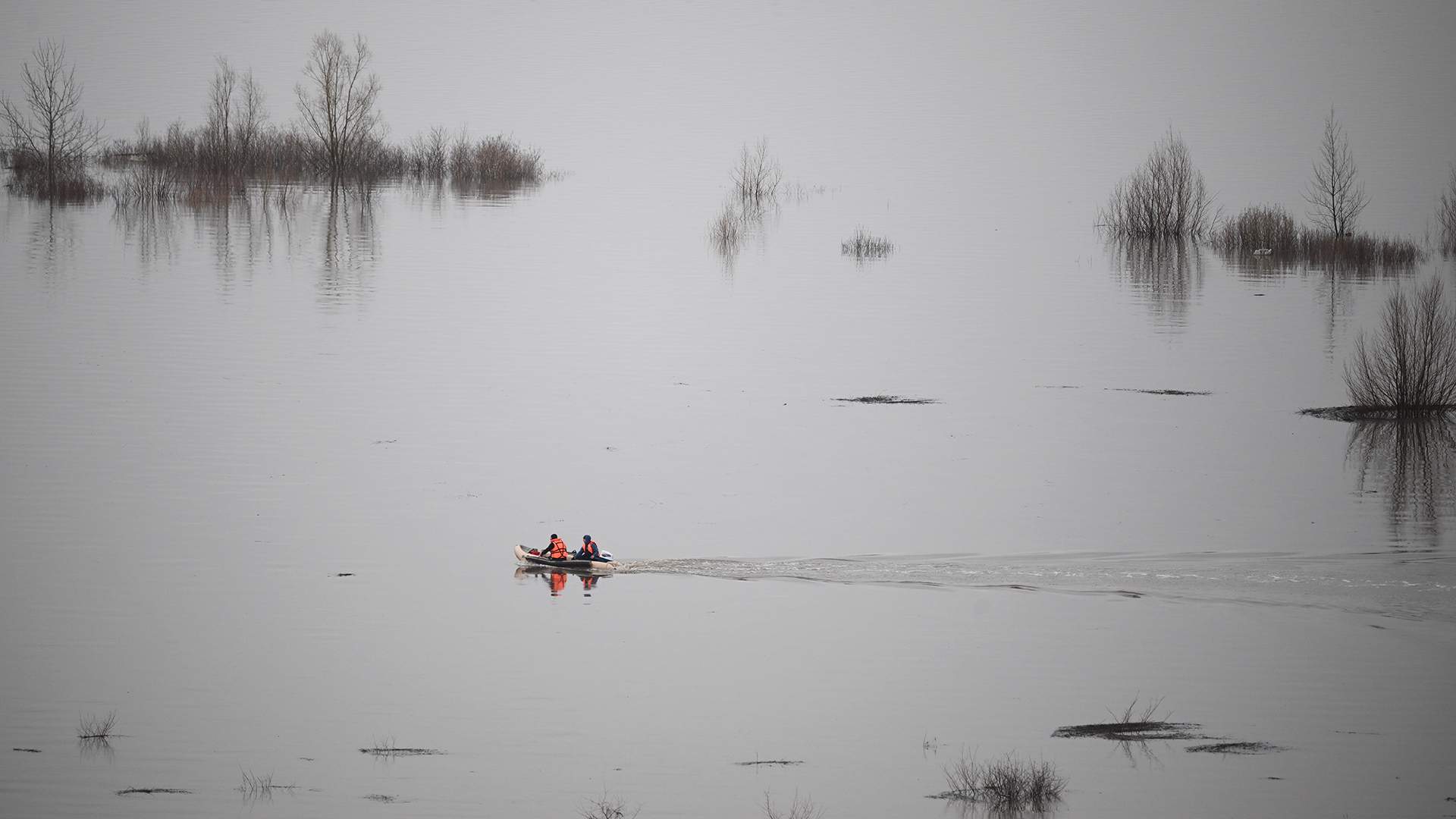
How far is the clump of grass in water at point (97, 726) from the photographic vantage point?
11.7 meters

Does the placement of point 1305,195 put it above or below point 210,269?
above

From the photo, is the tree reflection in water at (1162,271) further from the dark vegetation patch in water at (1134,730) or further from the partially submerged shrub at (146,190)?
the partially submerged shrub at (146,190)

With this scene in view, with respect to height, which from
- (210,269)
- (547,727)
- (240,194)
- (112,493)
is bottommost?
(547,727)

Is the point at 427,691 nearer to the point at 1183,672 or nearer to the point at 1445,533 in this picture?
the point at 1183,672

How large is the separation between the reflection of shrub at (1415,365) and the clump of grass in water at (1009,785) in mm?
15127

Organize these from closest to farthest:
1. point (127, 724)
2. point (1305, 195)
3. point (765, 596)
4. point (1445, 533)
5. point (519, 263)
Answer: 1. point (127, 724)
2. point (765, 596)
3. point (1445, 533)
4. point (519, 263)
5. point (1305, 195)

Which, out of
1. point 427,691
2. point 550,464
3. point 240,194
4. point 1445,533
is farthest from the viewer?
point 240,194

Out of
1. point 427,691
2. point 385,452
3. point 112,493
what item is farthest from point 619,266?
point 427,691

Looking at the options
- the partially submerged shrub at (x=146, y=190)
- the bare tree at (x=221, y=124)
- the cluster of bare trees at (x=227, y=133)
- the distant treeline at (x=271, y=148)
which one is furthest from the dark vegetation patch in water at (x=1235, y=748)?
the bare tree at (x=221, y=124)

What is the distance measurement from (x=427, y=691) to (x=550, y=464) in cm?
849

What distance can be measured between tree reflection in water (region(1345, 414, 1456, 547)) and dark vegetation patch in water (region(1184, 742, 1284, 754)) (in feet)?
21.2

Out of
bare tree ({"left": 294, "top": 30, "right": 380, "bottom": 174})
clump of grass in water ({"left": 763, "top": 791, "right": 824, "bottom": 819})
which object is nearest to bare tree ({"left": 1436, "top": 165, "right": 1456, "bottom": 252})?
bare tree ({"left": 294, "top": 30, "right": 380, "bottom": 174})

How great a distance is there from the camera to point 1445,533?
57.5ft

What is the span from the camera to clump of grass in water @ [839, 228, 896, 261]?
52.8 metres
